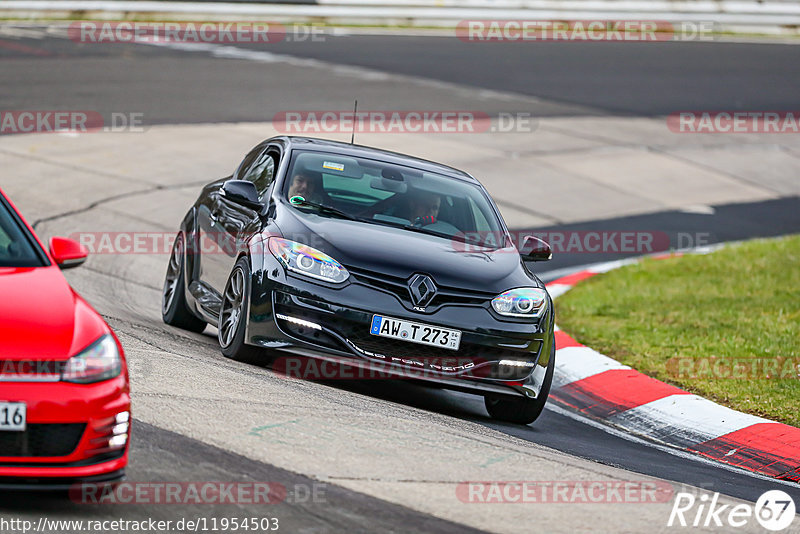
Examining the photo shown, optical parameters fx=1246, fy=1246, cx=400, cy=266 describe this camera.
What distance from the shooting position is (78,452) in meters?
4.77

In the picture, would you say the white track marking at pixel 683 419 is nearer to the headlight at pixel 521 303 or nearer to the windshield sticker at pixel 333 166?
the headlight at pixel 521 303

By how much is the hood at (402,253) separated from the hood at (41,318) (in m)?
2.31

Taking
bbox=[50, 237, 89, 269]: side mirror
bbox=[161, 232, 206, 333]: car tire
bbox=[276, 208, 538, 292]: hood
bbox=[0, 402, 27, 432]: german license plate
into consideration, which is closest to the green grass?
bbox=[276, 208, 538, 292]: hood

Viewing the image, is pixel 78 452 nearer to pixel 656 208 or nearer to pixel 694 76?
pixel 656 208

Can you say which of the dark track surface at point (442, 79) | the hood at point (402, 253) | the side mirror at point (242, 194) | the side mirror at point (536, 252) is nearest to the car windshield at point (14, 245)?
the dark track surface at point (442, 79)

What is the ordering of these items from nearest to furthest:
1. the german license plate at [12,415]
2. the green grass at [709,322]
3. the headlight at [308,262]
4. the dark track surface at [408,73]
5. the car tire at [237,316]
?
1. the german license plate at [12,415]
2. the headlight at [308,262]
3. the car tire at [237,316]
4. the green grass at [709,322]
5. the dark track surface at [408,73]

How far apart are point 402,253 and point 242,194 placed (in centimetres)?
130

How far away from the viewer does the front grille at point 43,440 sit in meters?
4.64

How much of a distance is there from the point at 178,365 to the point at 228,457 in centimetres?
163

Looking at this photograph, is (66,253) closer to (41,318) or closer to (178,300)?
(41,318)

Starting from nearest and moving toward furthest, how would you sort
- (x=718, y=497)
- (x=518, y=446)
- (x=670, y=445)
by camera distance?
(x=718, y=497), (x=518, y=446), (x=670, y=445)

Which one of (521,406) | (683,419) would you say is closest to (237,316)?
(521,406)

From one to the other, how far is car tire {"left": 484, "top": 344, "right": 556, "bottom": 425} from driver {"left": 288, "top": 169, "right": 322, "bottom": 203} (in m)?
1.76

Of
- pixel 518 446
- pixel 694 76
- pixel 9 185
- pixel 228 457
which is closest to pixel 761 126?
pixel 694 76
